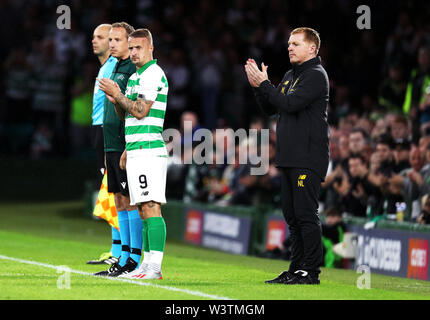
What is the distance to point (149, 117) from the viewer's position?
25.0 feet

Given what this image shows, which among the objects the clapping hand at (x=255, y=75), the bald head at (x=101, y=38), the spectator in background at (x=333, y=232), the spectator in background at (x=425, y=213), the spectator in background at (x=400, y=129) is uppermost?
the bald head at (x=101, y=38)

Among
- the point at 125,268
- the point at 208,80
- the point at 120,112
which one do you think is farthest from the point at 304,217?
the point at 208,80

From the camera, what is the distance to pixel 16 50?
21.4 m

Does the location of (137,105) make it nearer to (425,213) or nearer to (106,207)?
(106,207)

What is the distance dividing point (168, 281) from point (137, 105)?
59.8 inches

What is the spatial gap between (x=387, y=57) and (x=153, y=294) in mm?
10482

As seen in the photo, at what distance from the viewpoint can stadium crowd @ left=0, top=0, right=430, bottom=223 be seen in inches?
503

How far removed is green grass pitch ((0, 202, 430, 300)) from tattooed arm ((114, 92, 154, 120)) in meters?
1.39

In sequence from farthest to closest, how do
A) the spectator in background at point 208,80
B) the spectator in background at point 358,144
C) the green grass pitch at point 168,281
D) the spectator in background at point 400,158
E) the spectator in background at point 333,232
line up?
1. the spectator in background at point 208,80
2. the spectator in background at point 358,144
3. the spectator in background at point 400,158
4. the spectator in background at point 333,232
5. the green grass pitch at point 168,281

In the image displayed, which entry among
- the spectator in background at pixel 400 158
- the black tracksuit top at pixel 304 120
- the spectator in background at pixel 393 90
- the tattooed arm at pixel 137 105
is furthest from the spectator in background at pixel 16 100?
the black tracksuit top at pixel 304 120

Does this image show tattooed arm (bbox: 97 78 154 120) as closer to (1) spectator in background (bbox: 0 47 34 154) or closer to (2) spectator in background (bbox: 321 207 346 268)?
(2) spectator in background (bbox: 321 207 346 268)

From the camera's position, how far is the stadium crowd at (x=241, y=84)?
12.8 metres

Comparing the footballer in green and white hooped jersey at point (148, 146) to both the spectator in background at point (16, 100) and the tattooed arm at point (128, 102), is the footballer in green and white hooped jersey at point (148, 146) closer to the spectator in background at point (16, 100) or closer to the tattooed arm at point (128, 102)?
the tattooed arm at point (128, 102)
